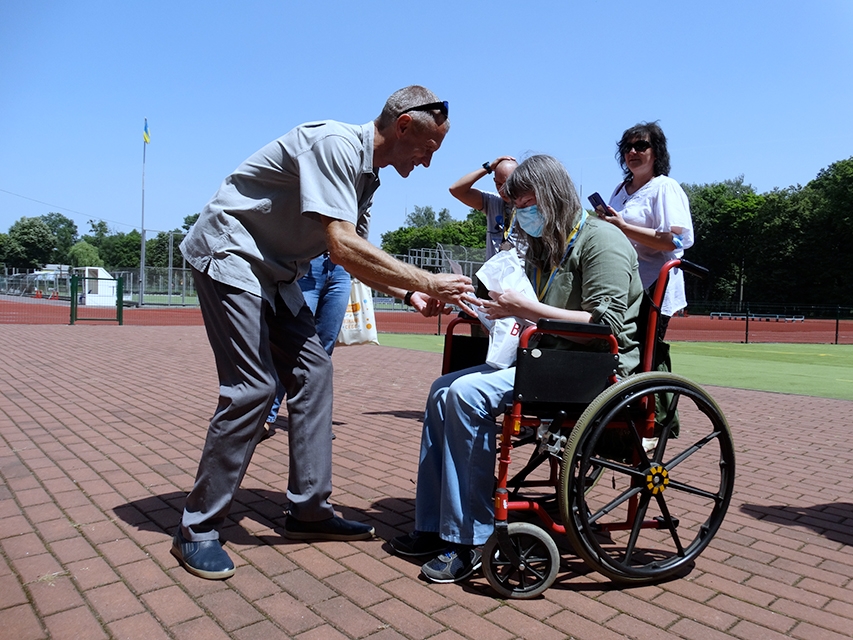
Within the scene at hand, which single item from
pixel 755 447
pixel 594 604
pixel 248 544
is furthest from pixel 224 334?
pixel 755 447

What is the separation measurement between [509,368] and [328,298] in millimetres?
2342

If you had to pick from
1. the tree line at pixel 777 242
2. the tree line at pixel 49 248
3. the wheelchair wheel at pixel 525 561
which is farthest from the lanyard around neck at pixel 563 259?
the tree line at pixel 49 248

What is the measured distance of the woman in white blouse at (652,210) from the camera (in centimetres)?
354

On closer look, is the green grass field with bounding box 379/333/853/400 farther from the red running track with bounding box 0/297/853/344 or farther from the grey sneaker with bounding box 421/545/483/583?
the grey sneaker with bounding box 421/545/483/583

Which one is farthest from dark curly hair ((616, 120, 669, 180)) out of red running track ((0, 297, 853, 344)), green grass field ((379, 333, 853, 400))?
red running track ((0, 297, 853, 344))

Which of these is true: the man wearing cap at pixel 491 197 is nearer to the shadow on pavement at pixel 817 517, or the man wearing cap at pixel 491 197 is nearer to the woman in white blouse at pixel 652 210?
the woman in white blouse at pixel 652 210

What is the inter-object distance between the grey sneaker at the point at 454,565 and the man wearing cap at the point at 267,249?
730 millimetres

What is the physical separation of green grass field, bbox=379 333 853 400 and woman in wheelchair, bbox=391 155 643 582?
7.26 m

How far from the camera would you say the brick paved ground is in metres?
2.23

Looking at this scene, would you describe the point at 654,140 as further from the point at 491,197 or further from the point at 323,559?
the point at 323,559

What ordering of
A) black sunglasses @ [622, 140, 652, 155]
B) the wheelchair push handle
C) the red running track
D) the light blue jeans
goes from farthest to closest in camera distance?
1. the red running track
2. black sunglasses @ [622, 140, 652, 155]
3. the wheelchair push handle
4. the light blue jeans

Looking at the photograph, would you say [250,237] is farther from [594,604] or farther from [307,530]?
[594,604]

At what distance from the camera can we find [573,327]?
2.38 meters

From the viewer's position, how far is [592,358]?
8.14 feet
